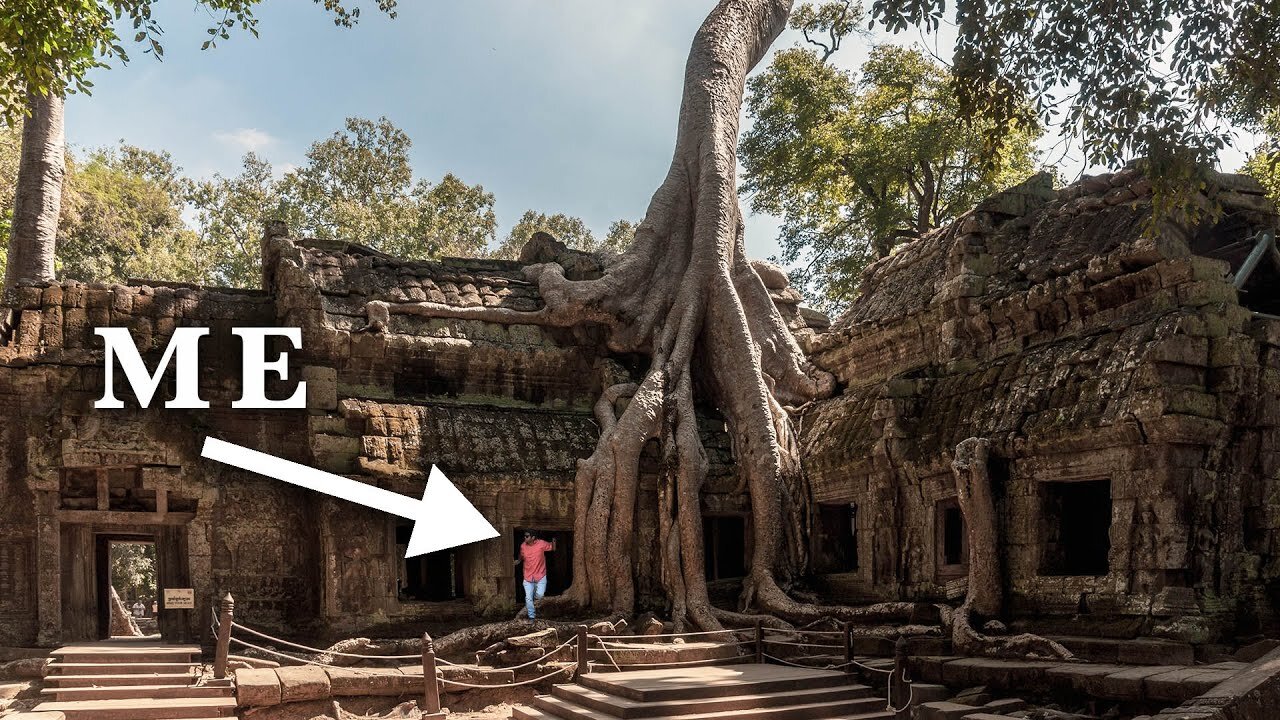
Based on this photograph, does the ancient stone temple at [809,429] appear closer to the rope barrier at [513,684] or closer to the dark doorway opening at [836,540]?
the dark doorway opening at [836,540]

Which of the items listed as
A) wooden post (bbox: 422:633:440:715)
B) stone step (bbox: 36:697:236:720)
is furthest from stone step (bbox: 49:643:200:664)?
wooden post (bbox: 422:633:440:715)

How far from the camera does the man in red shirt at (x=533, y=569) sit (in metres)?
11.3

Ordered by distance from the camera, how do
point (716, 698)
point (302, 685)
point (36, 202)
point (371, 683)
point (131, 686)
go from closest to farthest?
point (716, 698), point (131, 686), point (302, 685), point (371, 683), point (36, 202)

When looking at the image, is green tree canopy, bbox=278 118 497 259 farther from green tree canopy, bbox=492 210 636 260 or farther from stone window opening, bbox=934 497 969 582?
stone window opening, bbox=934 497 969 582

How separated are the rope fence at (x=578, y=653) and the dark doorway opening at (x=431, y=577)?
6.41 feet

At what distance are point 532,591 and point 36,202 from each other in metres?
8.51

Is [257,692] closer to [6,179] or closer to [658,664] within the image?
[658,664]

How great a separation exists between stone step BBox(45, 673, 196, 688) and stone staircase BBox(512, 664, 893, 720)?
2587 mm

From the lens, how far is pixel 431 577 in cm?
1314

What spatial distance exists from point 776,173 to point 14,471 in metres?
13.3

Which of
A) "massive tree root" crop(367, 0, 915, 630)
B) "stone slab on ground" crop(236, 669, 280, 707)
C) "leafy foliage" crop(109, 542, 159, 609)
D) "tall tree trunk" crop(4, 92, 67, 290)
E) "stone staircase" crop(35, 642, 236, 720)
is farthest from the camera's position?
"leafy foliage" crop(109, 542, 159, 609)

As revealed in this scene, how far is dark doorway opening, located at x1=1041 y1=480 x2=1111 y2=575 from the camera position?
891 cm

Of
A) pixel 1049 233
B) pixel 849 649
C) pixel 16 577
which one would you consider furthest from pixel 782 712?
pixel 16 577

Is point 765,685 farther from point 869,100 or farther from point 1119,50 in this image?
point 869,100
